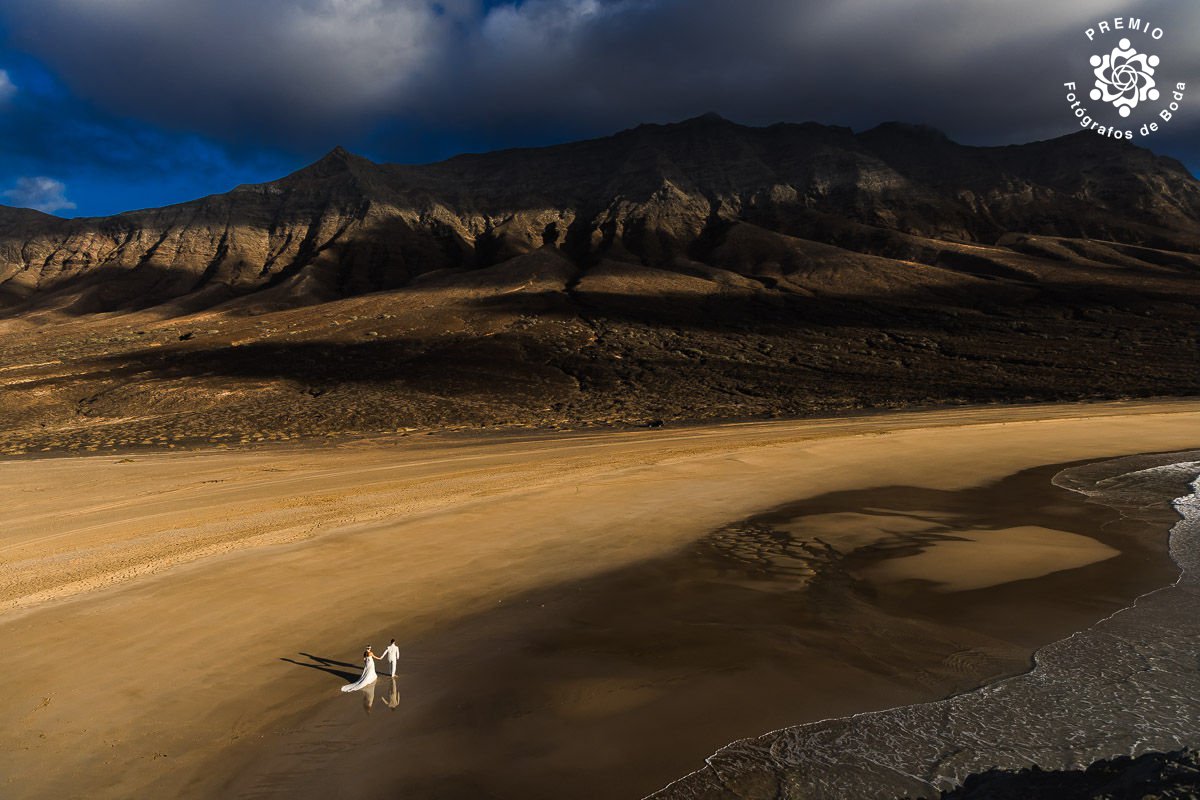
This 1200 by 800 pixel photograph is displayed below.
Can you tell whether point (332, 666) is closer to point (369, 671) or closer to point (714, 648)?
point (369, 671)

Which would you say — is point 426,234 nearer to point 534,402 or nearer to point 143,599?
point 534,402

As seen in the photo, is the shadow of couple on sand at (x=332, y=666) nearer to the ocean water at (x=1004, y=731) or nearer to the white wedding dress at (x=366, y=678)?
the white wedding dress at (x=366, y=678)

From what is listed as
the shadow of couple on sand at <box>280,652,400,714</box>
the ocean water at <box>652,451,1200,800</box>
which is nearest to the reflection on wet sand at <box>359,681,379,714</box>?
the shadow of couple on sand at <box>280,652,400,714</box>

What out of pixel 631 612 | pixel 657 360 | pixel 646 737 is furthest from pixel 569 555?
pixel 657 360

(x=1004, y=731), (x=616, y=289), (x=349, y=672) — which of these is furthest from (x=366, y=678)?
(x=616, y=289)

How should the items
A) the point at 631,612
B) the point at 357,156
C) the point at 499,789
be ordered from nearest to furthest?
the point at 499,789 → the point at 631,612 → the point at 357,156
